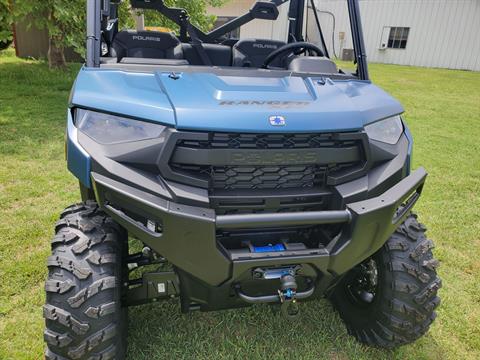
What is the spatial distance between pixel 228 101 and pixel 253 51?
5.98 feet

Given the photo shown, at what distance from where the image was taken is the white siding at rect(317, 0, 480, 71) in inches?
813

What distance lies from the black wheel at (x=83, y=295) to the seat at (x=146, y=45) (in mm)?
1577

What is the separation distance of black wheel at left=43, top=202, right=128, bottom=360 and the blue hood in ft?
1.87

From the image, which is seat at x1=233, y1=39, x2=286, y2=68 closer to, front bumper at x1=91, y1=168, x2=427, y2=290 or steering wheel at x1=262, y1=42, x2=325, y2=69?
steering wheel at x1=262, y1=42, x2=325, y2=69

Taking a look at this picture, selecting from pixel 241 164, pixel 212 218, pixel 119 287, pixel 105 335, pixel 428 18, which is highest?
pixel 428 18

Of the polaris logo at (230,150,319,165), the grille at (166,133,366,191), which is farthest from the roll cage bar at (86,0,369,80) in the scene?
Answer: the polaris logo at (230,150,319,165)

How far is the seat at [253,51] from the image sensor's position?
11.1 feet

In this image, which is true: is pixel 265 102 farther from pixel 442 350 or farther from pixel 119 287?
pixel 442 350

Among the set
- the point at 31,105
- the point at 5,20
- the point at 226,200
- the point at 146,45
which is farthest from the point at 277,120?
the point at 5,20

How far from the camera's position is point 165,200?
5.07 ft

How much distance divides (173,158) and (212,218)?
0.93ft

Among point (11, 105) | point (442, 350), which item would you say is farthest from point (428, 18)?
point (442, 350)

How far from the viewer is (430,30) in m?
21.6

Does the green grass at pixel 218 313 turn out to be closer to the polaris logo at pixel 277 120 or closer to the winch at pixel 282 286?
the winch at pixel 282 286
